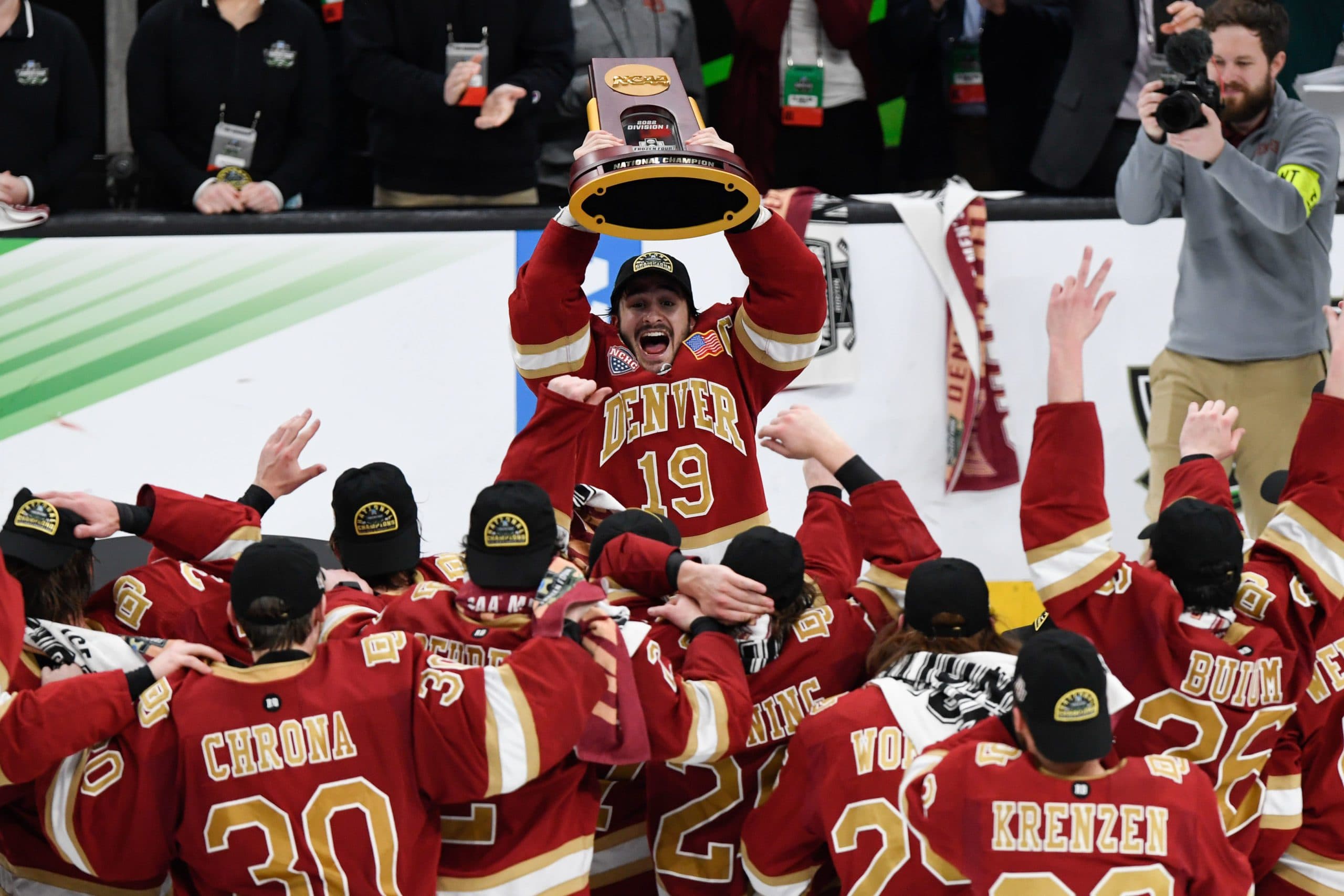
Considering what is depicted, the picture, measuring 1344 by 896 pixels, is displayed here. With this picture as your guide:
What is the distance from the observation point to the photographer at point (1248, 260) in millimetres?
5312

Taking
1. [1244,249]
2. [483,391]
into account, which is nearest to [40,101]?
[483,391]

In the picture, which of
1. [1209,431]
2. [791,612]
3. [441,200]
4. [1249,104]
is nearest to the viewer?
[791,612]

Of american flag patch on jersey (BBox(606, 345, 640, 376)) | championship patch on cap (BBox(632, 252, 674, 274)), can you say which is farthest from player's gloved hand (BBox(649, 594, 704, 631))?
championship patch on cap (BBox(632, 252, 674, 274))

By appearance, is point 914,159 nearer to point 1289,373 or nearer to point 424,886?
point 1289,373

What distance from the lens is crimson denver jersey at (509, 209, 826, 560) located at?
13.1ft

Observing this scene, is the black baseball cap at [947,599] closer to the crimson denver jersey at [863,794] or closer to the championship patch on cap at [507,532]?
the crimson denver jersey at [863,794]

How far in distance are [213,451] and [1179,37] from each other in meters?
3.71

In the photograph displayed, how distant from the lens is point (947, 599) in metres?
3.24

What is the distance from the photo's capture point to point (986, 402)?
5.96 m

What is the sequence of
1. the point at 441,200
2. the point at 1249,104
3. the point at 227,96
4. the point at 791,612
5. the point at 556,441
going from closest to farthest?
the point at 791,612 < the point at 556,441 < the point at 1249,104 < the point at 227,96 < the point at 441,200

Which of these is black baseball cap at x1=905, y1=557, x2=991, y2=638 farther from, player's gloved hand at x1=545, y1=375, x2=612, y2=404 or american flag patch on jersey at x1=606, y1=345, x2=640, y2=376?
american flag patch on jersey at x1=606, y1=345, x2=640, y2=376

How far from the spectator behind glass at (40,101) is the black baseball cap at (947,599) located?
12.9 ft

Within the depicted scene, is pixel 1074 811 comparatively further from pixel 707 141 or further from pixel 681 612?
pixel 707 141

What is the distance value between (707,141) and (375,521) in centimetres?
117
